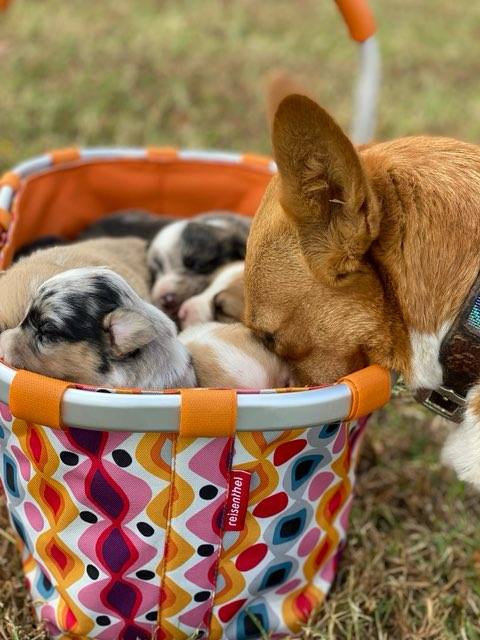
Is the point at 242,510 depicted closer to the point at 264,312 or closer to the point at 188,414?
the point at 188,414

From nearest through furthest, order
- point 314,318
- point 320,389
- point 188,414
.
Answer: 1. point 188,414
2. point 320,389
3. point 314,318

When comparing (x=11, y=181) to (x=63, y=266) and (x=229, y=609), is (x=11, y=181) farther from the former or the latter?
(x=229, y=609)

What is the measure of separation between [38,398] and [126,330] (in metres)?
0.31

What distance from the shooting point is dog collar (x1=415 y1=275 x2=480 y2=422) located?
1808 mm

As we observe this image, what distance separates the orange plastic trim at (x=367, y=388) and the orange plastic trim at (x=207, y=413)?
0.31 metres

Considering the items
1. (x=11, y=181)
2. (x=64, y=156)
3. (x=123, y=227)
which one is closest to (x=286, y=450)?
(x=11, y=181)

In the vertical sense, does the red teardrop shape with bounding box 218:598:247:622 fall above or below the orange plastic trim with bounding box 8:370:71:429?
below

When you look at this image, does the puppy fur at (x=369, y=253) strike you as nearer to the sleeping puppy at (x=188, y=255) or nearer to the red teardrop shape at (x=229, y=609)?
the red teardrop shape at (x=229, y=609)

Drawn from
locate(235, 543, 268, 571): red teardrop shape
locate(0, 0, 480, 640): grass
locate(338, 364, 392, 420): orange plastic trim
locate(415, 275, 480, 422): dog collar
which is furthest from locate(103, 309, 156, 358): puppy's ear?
locate(0, 0, 480, 640): grass

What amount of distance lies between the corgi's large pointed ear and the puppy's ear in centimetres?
44

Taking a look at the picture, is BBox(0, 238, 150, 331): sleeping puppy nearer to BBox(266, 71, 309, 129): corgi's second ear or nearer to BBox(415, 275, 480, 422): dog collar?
BBox(266, 71, 309, 129): corgi's second ear

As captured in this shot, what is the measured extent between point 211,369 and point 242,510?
0.50m

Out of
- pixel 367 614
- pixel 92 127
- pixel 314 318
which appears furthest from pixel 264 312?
pixel 92 127

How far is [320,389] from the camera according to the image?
1.83 meters
